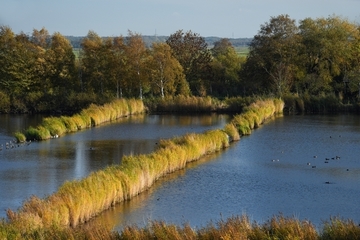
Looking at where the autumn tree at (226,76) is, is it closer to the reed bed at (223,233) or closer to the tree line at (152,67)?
the tree line at (152,67)

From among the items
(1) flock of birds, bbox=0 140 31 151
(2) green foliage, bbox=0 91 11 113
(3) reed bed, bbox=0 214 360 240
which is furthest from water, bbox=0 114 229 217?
(3) reed bed, bbox=0 214 360 240

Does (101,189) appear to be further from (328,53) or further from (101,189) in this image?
(328,53)

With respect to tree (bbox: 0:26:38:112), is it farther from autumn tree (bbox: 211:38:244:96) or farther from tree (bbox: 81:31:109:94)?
autumn tree (bbox: 211:38:244:96)

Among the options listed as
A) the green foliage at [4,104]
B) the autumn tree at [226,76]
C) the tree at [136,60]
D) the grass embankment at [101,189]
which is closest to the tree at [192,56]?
the autumn tree at [226,76]

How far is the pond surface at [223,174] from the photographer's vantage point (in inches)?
882

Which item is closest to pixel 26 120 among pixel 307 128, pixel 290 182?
pixel 307 128

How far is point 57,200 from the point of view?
62.6ft

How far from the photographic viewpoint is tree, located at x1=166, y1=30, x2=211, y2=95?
7131cm

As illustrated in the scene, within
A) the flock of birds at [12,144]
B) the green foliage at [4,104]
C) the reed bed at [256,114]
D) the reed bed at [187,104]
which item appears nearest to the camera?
the flock of birds at [12,144]

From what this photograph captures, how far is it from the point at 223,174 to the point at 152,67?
1378 inches

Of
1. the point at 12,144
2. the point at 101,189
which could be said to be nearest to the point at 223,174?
the point at 101,189

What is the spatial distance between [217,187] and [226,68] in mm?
48050

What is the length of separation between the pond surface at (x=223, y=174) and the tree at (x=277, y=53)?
16.0 m

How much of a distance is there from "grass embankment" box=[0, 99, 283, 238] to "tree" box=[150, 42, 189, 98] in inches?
1047
